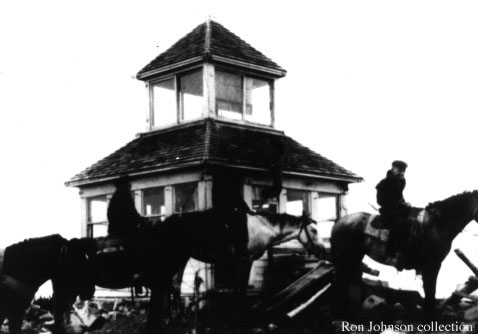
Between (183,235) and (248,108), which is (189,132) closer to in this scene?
(248,108)

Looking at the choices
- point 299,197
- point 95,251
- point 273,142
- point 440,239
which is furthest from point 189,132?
point 440,239

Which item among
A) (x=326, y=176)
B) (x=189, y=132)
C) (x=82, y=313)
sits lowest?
(x=82, y=313)

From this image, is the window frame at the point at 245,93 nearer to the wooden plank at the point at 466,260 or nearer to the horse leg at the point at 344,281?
the horse leg at the point at 344,281

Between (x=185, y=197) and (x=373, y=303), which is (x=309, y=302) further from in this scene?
(x=185, y=197)

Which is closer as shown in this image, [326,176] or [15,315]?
[15,315]

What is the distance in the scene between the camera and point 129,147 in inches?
988

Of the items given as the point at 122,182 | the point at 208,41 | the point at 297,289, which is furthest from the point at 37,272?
the point at 208,41

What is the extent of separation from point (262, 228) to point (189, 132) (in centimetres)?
620

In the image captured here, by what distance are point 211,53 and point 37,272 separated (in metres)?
11.8

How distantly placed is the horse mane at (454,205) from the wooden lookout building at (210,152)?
6956 mm

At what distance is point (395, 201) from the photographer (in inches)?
618

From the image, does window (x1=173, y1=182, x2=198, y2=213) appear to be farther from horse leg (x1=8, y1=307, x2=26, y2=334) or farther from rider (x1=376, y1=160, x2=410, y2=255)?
horse leg (x1=8, y1=307, x2=26, y2=334)

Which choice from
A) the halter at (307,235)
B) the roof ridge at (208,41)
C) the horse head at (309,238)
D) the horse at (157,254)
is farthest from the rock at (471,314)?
the roof ridge at (208,41)

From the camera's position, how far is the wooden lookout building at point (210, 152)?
21.2 m
